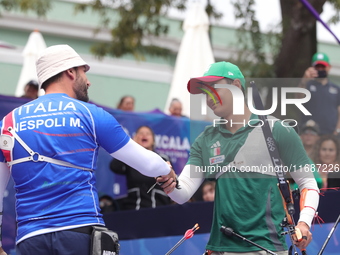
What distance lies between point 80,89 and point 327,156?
13.1ft

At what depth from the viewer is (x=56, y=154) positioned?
378 centimetres

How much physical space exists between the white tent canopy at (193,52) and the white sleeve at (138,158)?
7.87 metres

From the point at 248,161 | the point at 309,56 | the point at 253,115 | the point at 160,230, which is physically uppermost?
the point at 309,56

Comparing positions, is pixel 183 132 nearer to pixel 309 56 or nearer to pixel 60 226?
pixel 309 56

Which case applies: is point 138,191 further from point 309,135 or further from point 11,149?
point 11,149

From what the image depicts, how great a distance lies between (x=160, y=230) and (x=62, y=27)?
61.3ft

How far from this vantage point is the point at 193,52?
12.2 m

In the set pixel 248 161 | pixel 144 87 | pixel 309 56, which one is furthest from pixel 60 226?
pixel 144 87

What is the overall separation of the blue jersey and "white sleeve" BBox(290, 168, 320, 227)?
1.13 meters

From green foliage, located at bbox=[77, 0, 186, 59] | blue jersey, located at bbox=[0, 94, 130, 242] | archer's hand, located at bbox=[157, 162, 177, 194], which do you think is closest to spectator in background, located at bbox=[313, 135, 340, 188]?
archer's hand, located at bbox=[157, 162, 177, 194]

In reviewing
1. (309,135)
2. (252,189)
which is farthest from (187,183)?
(309,135)

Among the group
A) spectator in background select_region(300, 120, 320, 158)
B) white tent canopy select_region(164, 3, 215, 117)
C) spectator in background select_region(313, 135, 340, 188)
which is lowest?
spectator in background select_region(313, 135, 340, 188)

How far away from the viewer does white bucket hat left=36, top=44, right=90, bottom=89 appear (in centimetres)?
406

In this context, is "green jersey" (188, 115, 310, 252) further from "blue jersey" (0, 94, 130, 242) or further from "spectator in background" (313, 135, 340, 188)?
"spectator in background" (313, 135, 340, 188)
